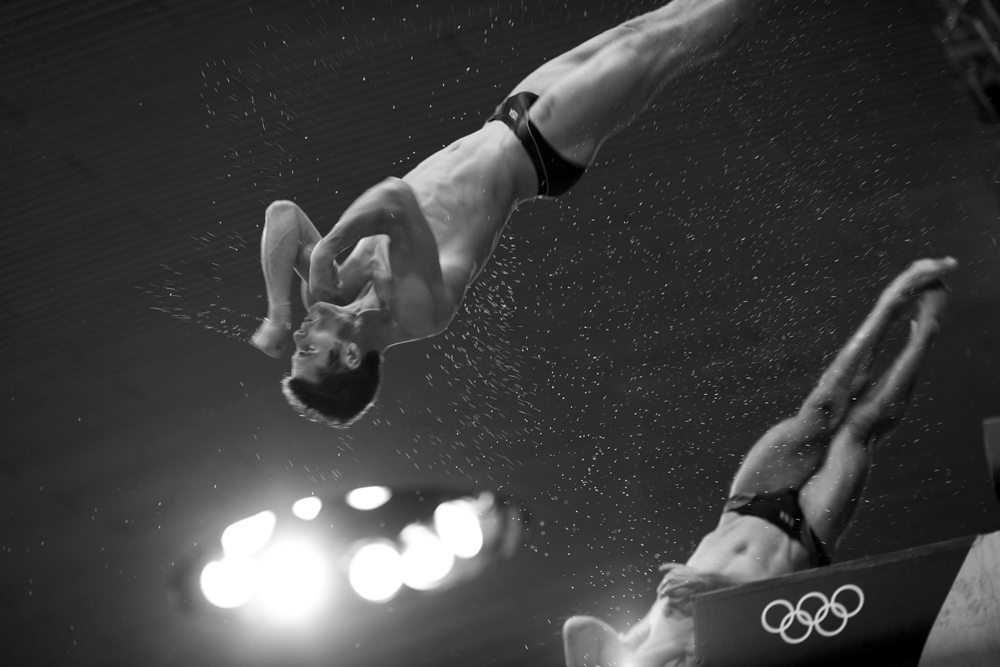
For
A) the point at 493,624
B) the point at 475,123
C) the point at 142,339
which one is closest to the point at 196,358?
the point at 142,339

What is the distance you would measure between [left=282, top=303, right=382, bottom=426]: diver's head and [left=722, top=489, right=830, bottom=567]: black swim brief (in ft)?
6.14

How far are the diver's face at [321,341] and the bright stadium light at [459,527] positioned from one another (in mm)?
2996

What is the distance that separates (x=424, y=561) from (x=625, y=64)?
3.69 meters

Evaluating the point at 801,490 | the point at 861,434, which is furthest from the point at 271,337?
the point at 861,434

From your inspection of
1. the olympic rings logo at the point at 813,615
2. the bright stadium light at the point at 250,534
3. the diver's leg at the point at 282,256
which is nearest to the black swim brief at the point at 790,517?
the olympic rings logo at the point at 813,615

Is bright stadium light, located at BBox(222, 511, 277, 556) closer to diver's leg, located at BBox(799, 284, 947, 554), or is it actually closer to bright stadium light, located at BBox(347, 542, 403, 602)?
bright stadium light, located at BBox(347, 542, 403, 602)

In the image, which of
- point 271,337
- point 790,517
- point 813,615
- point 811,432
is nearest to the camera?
point 813,615

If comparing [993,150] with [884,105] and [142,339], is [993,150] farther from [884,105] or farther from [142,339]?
[142,339]

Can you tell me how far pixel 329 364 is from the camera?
10.6 ft

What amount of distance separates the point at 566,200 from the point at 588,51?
1.54 m

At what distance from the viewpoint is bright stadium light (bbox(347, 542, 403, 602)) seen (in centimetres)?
609

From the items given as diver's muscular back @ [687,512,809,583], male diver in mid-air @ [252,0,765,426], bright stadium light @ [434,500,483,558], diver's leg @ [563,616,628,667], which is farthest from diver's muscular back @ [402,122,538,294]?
bright stadium light @ [434,500,483,558]

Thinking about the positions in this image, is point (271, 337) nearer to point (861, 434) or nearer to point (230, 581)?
point (861, 434)

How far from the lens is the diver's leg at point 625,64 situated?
10.8ft
